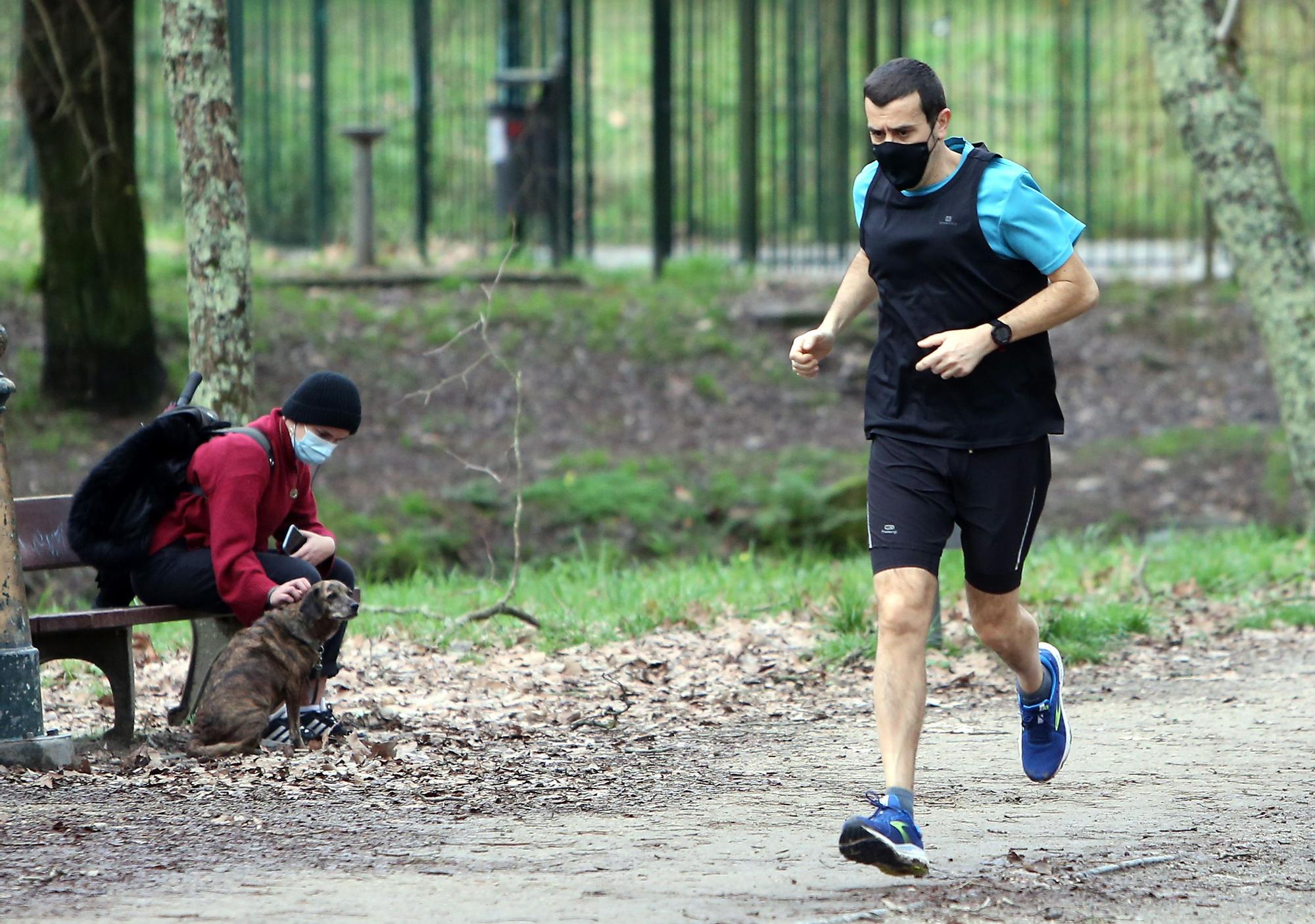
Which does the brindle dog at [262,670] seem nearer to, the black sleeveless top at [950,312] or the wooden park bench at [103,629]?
the wooden park bench at [103,629]

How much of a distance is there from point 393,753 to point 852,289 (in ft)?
6.98

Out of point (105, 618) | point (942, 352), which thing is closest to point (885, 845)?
point (942, 352)

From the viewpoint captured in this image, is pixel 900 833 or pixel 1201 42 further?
pixel 1201 42

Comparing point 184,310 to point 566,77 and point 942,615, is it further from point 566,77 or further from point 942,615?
point 942,615

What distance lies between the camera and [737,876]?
3.88m

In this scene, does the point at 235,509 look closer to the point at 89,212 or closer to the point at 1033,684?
the point at 1033,684

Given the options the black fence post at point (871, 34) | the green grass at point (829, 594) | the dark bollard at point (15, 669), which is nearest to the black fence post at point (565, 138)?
the black fence post at point (871, 34)

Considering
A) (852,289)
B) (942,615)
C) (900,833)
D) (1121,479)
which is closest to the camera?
(900,833)

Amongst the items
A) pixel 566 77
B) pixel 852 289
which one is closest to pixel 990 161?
pixel 852 289

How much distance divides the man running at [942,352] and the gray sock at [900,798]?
0.14 metres

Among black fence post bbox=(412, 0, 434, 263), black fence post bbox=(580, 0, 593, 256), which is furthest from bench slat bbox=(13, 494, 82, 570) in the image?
black fence post bbox=(580, 0, 593, 256)

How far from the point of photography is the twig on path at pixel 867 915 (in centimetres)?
349

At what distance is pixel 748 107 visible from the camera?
15117 mm

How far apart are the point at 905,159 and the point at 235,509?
2.40 meters
